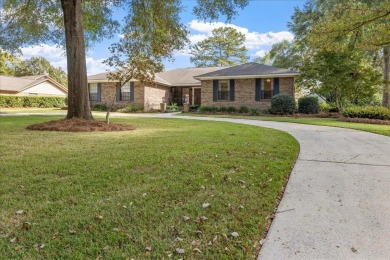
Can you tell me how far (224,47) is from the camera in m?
39.7

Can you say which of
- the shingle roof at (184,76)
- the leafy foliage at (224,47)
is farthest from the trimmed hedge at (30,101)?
the leafy foliage at (224,47)

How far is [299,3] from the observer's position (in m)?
22.3

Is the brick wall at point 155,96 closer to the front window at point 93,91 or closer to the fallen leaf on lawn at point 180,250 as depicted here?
the front window at point 93,91

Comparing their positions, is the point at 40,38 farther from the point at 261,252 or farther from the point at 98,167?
the point at 261,252

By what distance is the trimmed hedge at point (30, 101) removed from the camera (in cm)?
2599

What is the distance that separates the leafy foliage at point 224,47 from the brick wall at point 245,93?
18.9 metres

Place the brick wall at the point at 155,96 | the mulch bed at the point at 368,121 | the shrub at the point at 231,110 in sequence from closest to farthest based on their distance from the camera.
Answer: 1. the mulch bed at the point at 368,121
2. the shrub at the point at 231,110
3. the brick wall at the point at 155,96

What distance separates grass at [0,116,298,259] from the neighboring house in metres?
Result: 30.4

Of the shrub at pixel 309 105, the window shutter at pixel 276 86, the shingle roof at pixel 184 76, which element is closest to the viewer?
the shrub at pixel 309 105

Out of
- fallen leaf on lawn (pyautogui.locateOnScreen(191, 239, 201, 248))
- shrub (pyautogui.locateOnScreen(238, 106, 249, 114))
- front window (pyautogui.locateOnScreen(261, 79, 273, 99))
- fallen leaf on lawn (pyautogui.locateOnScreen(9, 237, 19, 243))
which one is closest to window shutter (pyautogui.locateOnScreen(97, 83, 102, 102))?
shrub (pyautogui.locateOnScreen(238, 106, 249, 114))

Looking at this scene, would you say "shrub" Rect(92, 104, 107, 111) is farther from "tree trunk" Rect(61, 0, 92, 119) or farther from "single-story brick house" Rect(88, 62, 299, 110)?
"tree trunk" Rect(61, 0, 92, 119)

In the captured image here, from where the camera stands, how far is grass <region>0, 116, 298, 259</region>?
2.19m

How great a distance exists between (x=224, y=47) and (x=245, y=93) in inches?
842

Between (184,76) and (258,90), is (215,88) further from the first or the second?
(184,76)
